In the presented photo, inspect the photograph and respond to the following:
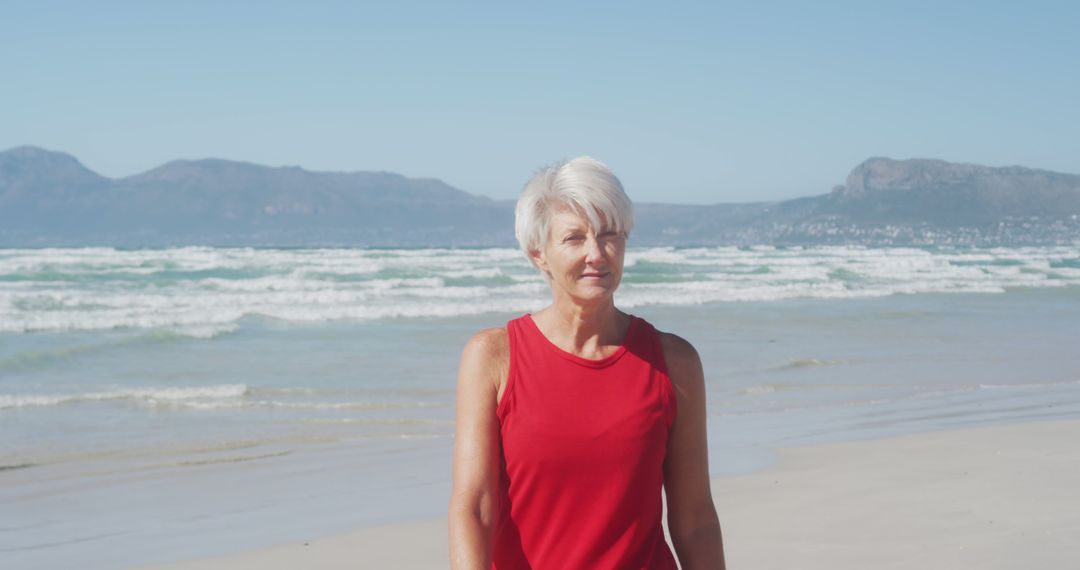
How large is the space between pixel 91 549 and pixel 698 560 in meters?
4.37

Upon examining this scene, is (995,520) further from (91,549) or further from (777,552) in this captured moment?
(91,549)

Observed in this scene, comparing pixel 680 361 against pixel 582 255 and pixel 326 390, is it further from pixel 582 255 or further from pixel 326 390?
pixel 326 390

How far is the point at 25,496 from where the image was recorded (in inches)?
274

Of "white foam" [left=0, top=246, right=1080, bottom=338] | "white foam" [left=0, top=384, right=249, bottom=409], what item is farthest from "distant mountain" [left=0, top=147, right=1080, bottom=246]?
"white foam" [left=0, top=384, right=249, bottom=409]

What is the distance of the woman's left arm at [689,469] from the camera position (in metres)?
2.26

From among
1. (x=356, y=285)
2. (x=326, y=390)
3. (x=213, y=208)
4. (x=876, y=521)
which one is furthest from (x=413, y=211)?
(x=876, y=521)

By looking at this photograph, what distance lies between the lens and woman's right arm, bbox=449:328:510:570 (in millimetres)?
2164

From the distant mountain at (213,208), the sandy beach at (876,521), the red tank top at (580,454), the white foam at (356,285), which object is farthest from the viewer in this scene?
the distant mountain at (213,208)

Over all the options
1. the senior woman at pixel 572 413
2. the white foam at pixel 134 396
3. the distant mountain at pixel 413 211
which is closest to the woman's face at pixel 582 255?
the senior woman at pixel 572 413

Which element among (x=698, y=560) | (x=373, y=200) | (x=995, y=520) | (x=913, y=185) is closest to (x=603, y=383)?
(x=698, y=560)

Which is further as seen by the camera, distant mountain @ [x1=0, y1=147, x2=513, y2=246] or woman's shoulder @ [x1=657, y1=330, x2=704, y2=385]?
distant mountain @ [x1=0, y1=147, x2=513, y2=246]

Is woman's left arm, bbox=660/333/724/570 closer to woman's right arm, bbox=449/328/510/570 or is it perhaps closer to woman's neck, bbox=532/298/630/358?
woman's neck, bbox=532/298/630/358

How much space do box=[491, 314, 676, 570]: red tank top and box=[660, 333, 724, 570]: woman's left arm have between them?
0.04 meters

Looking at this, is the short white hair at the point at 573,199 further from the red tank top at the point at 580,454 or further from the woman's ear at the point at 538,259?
the red tank top at the point at 580,454
